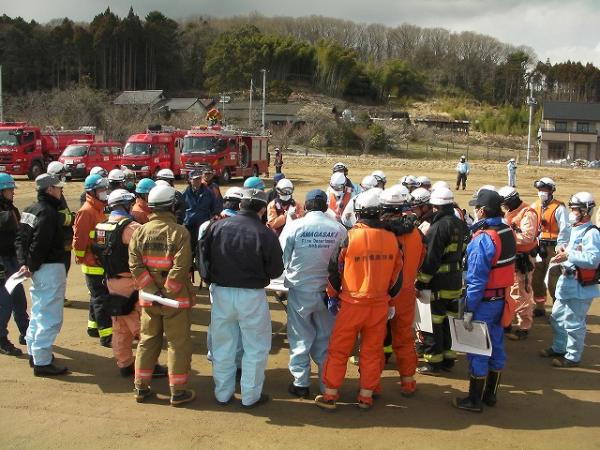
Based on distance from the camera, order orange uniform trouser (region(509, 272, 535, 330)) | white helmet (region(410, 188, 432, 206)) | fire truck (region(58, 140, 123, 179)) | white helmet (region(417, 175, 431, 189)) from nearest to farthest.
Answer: white helmet (region(410, 188, 432, 206))
orange uniform trouser (region(509, 272, 535, 330))
white helmet (region(417, 175, 431, 189))
fire truck (region(58, 140, 123, 179))

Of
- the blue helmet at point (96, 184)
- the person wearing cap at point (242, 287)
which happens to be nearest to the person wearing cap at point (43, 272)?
the blue helmet at point (96, 184)

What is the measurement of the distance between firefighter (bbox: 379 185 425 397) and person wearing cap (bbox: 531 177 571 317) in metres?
2.79

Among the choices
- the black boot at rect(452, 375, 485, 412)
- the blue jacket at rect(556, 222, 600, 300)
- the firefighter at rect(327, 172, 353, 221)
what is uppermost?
the firefighter at rect(327, 172, 353, 221)

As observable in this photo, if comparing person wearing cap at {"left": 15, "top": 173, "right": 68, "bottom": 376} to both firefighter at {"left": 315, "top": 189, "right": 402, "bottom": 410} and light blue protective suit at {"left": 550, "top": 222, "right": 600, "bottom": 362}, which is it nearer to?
firefighter at {"left": 315, "top": 189, "right": 402, "bottom": 410}

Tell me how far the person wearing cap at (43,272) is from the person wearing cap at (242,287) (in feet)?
5.47

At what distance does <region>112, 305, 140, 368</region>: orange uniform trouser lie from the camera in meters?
5.22

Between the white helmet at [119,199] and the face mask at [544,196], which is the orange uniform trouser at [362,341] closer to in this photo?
the white helmet at [119,199]

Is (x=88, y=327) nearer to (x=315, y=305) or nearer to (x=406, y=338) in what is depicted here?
(x=315, y=305)

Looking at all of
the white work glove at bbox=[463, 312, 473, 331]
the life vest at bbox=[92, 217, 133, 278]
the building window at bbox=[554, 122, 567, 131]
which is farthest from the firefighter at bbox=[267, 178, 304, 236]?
the building window at bbox=[554, 122, 567, 131]

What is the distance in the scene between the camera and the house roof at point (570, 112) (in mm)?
58969

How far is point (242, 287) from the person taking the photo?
4590mm

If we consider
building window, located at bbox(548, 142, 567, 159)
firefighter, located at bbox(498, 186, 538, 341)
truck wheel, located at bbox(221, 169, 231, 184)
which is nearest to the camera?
firefighter, located at bbox(498, 186, 538, 341)

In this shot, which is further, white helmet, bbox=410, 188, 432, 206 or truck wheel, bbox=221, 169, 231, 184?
truck wheel, bbox=221, 169, 231, 184

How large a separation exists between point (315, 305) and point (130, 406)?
1.76 metres
